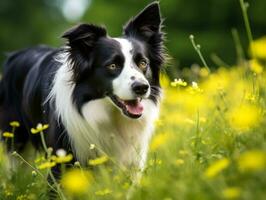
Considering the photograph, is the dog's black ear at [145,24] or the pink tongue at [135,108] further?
the dog's black ear at [145,24]

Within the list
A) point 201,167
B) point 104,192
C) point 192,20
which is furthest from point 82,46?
point 192,20

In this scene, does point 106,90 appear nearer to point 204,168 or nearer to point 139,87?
point 139,87

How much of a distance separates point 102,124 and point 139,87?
0.72 metres

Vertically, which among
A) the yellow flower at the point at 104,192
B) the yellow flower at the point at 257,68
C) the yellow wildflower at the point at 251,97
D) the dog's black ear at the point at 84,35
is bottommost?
the yellow wildflower at the point at 251,97

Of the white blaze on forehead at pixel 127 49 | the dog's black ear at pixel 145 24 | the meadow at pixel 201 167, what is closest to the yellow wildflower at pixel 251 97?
the meadow at pixel 201 167

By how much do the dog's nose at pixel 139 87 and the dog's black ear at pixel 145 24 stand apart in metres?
0.88

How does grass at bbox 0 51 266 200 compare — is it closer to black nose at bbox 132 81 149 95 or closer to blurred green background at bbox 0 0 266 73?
black nose at bbox 132 81 149 95

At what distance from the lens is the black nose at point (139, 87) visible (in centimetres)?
554

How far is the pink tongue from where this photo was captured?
5.78 m

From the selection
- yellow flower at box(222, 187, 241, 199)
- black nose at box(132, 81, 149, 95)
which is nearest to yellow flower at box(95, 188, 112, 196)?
yellow flower at box(222, 187, 241, 199)

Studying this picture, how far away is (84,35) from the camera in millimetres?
6020

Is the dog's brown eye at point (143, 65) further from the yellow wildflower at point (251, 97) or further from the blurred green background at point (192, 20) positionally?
the blurred green background at point (192, 20)

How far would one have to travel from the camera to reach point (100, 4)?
92.8 feet

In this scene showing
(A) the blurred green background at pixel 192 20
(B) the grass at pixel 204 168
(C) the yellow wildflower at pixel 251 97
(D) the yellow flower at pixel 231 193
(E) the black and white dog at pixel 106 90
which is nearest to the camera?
(D) the yellow flower at pixel 231 193
